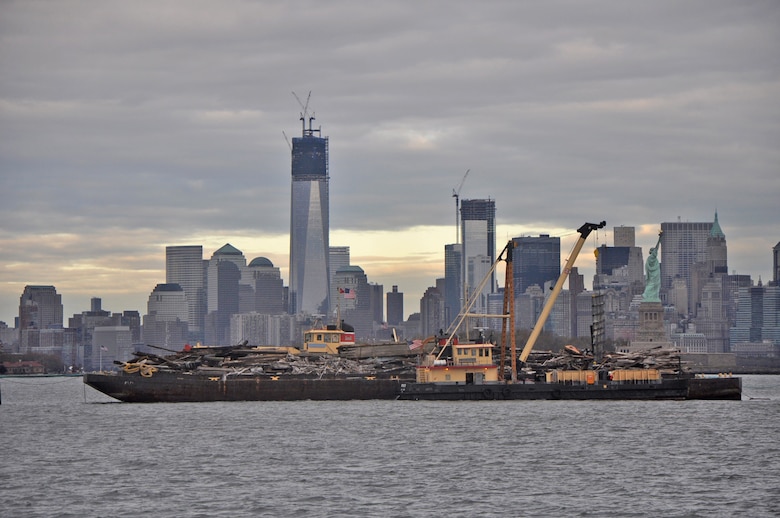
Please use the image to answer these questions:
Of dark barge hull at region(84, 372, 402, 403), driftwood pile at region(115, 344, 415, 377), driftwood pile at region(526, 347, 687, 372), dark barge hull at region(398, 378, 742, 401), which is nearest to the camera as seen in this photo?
dark barge hull at region(398, 378, 742, 401)

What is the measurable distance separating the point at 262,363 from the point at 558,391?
29875mm

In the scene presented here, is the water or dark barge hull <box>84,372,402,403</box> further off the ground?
dark barge hull <box>84,372,402,403</box>

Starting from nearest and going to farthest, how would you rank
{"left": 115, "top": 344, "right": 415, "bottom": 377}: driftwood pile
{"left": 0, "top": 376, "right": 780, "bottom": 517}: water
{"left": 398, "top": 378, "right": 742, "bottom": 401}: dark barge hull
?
{"left": 0, "top": 376, "right": 780, "bottom": 517}: water
{"left": 398, "top": 378, "right": 742, "bottom": 401}: dark barge hull
{"left": 115, "top": 344, "right": 415, "bottom": 377}: driftwood pile

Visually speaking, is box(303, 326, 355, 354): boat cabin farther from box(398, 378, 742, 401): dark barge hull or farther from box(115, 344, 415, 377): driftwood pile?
box(398, 378, 742, 401): dark barge hull

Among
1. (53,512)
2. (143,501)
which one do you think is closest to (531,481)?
(143,501)

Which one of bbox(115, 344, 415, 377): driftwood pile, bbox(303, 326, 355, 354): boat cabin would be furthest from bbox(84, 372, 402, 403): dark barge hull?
bbox(303, 326, 355, 354): boat cabin

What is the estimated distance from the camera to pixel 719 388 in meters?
124

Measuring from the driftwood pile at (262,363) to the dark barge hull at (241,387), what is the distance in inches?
59.9

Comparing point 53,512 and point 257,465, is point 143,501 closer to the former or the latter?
point 53,512

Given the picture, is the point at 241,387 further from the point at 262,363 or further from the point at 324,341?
the point at 324,341

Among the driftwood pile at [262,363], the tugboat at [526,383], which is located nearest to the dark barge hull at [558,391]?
the tugboat at [526,383]

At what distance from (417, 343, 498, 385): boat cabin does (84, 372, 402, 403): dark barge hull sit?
3.74 meters

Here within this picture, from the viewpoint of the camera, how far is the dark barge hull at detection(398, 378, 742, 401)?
119 metres

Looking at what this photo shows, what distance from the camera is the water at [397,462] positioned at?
2255 inches
